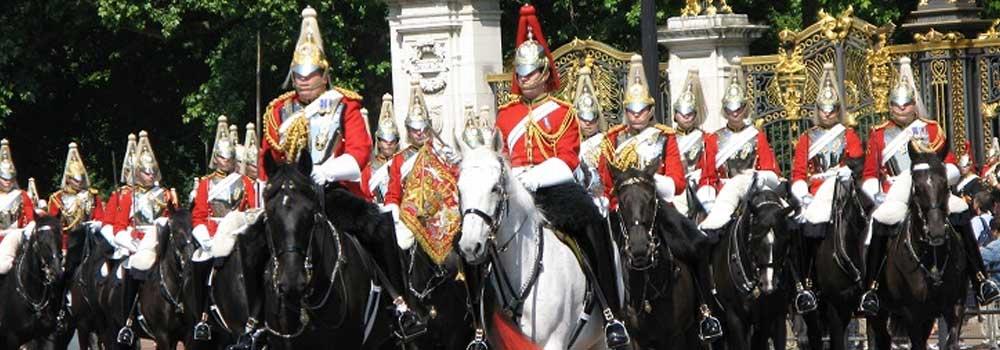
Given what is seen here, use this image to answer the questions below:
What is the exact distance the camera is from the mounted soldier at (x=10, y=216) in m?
22.2

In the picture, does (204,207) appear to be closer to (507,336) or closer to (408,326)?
(408,326)

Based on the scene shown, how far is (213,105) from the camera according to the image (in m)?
31.2

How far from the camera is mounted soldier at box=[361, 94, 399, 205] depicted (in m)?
18.1

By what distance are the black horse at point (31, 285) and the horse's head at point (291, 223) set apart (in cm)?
964

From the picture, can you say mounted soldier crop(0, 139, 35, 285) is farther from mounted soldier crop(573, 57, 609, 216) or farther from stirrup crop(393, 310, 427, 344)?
stirrup crop(393, 310, 427, 344)

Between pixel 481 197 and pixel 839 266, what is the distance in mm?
7890

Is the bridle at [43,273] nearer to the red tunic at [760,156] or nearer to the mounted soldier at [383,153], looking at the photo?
the mounted soldier at [383,153]

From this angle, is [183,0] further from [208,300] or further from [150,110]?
[208,300]

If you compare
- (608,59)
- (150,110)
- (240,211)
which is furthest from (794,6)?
(240,211)

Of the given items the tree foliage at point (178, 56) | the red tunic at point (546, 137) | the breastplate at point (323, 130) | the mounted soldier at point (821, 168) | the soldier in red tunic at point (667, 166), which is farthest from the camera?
the tree foliage at point (178, 56)

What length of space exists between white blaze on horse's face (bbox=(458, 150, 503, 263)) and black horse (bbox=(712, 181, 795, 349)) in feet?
19.5

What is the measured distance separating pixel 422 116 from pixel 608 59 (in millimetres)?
4873

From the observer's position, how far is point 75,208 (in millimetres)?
23594

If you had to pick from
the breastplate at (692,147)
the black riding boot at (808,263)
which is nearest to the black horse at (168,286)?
the breastplate at (692,147)
